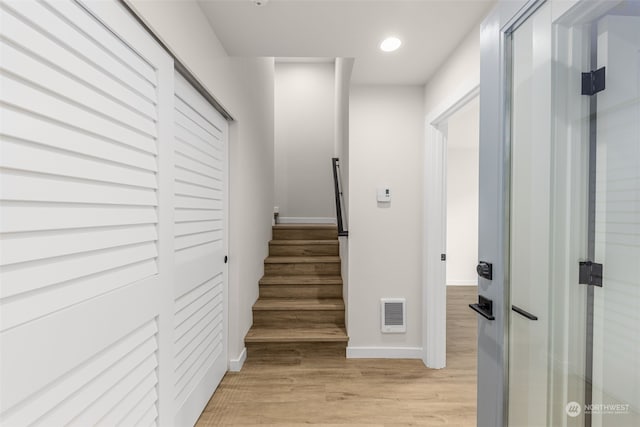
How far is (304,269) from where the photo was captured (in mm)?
3217

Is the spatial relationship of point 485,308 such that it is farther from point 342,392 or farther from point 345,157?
point 345,157

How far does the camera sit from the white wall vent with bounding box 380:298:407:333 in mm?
2543

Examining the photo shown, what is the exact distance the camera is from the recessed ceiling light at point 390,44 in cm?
182

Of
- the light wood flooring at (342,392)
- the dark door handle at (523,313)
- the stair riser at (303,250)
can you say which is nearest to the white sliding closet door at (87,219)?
the light wood flooring at (342,392)

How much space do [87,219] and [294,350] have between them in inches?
81.7

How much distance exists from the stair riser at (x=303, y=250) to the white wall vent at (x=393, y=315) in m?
1.06

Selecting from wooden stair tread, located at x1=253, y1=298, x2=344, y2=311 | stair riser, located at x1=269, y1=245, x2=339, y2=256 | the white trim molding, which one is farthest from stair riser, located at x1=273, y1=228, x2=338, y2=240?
the white trim molding

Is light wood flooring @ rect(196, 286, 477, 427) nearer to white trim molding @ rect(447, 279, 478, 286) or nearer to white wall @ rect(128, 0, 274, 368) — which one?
white wall @ rect(128, 0, 274, 368)

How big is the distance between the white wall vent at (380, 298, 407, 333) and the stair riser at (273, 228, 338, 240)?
4.81 feet

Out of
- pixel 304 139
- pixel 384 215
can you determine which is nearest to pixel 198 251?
pixel 384 215

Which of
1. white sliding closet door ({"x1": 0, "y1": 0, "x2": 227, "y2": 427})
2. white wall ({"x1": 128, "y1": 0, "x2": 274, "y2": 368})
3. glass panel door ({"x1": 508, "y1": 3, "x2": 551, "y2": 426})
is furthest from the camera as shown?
white wall ({"x1": 128, "y1": 0, "x2": 274, "y2": 368})

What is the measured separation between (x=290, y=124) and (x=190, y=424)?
4.20 m

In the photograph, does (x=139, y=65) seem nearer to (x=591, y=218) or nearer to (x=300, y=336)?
(x=591, y=218)

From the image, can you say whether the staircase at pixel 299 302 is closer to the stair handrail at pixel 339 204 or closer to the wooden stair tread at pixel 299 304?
the wooden stair tread at pixel 299 304
